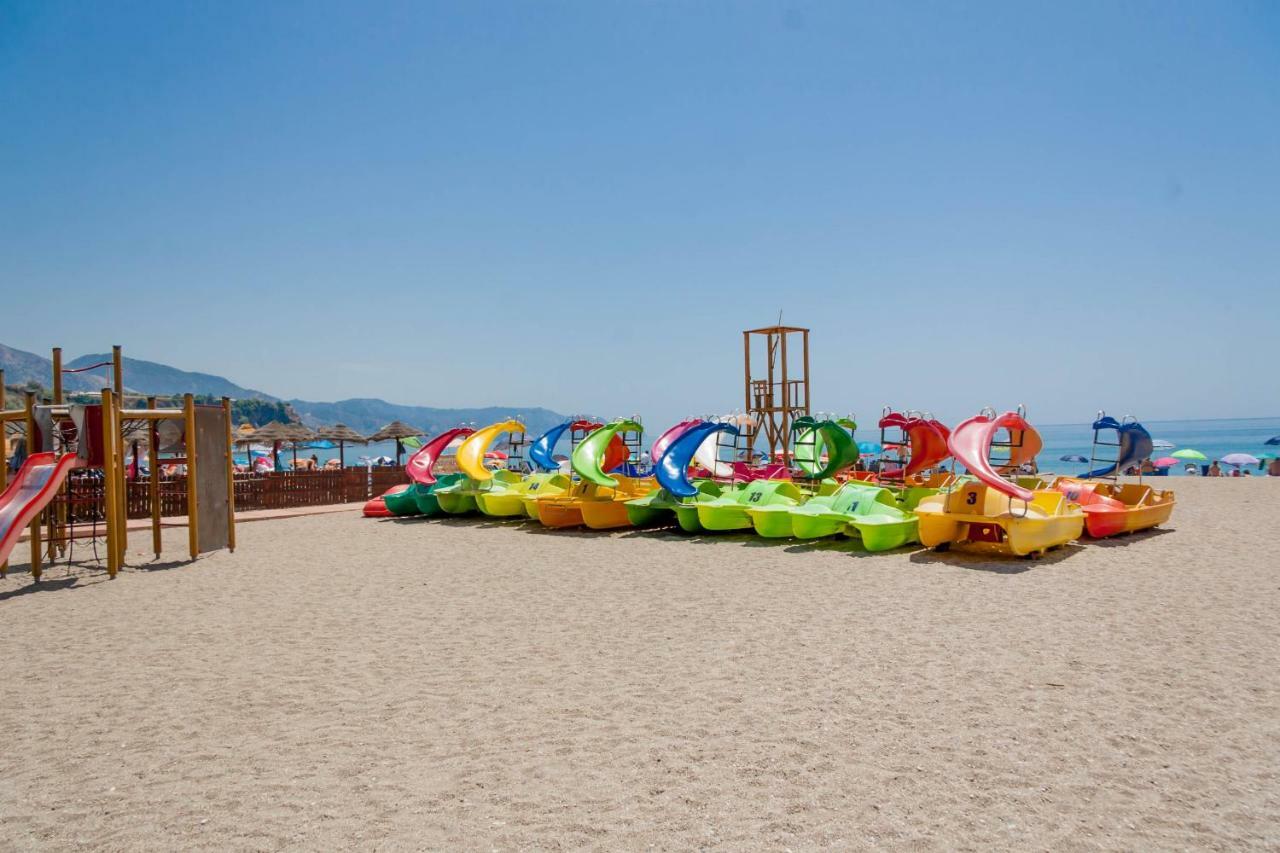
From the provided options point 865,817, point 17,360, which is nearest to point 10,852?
point 865,817

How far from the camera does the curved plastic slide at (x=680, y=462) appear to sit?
12758mm

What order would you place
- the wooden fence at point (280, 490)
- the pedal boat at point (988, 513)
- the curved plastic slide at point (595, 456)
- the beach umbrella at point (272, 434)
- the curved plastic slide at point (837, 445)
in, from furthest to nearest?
1. the beach umbrella at point (272, 434)
2. the wooden fence at point (280, 490)
3. the curved plastic slide at point (837, 445)
4. the curved plastic slide at point (595, 456)
5. the pedal boat at point (988, 513)

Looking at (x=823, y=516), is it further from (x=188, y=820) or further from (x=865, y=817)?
(x=188, y=820)

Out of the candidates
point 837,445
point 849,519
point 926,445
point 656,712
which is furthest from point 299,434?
point 656,712

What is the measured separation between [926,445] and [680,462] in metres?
4.68

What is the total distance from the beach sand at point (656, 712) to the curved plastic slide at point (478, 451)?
6.08m

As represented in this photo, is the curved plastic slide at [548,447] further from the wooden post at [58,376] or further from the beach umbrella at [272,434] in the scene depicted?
the beach umbrella at [272,434]

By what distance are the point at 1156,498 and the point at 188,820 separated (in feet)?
43.0

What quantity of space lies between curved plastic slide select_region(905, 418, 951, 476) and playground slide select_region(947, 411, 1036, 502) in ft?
12.5

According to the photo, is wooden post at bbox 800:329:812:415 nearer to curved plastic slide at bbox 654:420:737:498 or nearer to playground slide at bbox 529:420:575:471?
playground slide at bbox 529:420:575:471

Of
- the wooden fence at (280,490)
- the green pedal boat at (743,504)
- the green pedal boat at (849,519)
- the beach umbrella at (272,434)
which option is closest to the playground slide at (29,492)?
the wooden fence at (280,490)

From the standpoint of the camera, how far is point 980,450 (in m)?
9.62

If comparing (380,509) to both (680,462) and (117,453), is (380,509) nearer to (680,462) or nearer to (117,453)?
(117,453)

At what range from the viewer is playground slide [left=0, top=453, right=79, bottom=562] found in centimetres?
899
